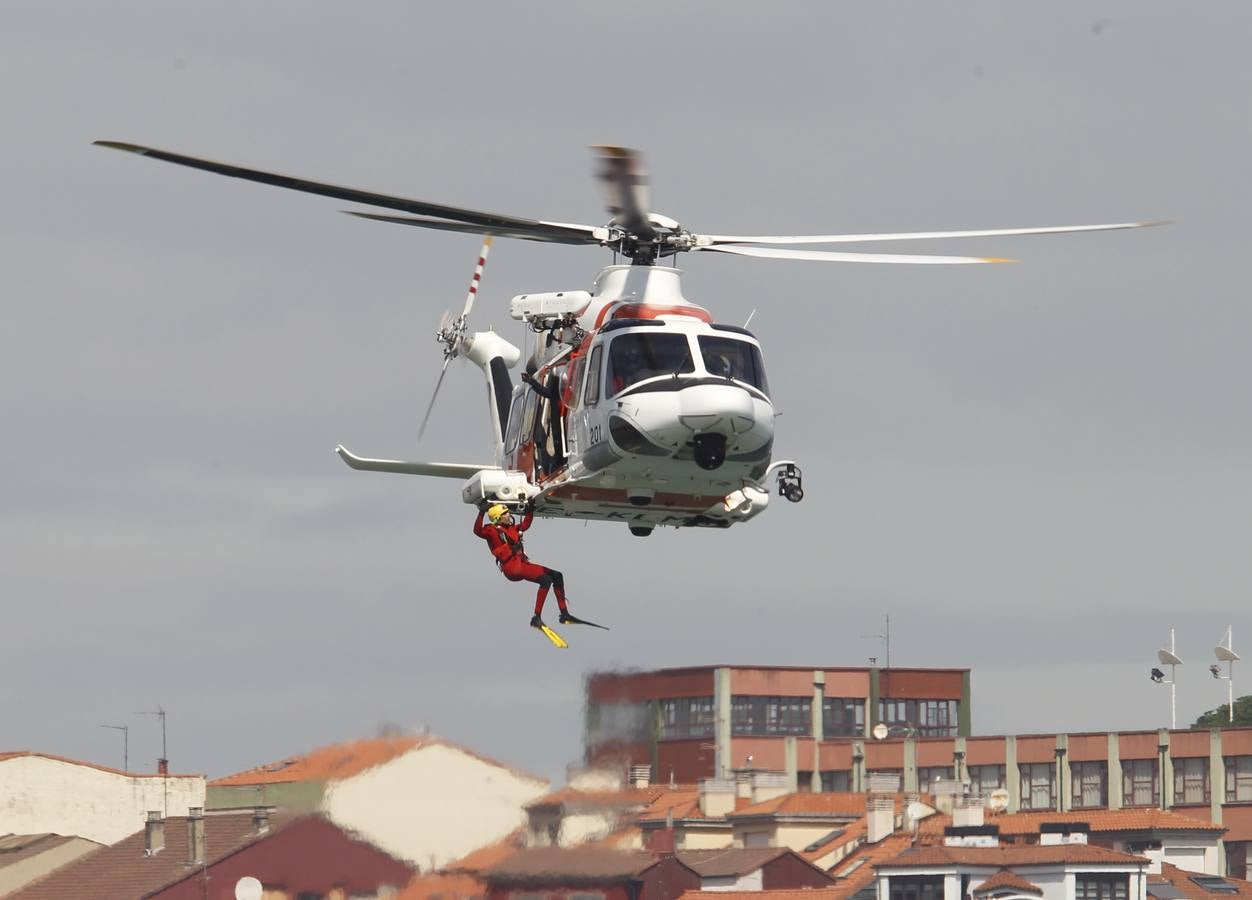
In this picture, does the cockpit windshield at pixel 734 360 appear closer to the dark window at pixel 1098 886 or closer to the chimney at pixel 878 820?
the dark window at pixel 1098 886

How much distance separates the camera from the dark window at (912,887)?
9688cm

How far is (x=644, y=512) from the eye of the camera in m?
37.8

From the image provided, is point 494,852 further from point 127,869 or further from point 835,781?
point 835,781

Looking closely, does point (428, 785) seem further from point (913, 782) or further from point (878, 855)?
point (913, 782)

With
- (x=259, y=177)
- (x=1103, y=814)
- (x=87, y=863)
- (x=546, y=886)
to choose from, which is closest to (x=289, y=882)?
(x=546, y=886)

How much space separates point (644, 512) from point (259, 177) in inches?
325

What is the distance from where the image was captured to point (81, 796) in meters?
107

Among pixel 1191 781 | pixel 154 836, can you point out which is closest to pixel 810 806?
pixel 154 836

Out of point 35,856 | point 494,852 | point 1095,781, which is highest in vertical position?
point 1095,781

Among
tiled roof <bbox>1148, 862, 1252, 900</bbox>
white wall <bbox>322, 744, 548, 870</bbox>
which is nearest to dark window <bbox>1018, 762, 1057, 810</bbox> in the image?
tiled roof <bbox>1148, 862, 1252, 900</bbox>

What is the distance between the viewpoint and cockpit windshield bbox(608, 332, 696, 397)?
35.8m

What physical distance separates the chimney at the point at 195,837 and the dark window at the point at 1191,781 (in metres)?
A: 59.5

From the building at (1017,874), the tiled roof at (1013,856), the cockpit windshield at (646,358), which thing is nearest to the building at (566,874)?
the building at (1017,874)

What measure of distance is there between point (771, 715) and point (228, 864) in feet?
222
